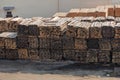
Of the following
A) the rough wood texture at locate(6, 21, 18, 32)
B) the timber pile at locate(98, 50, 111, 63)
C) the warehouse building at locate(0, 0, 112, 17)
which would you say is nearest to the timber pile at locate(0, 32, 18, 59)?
the rough wood texture at locate(6, 21, 18, 32)

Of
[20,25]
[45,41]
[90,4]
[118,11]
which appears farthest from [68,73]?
[90,4]

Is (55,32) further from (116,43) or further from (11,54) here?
(116,43)

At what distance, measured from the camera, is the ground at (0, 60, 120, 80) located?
8750 mm

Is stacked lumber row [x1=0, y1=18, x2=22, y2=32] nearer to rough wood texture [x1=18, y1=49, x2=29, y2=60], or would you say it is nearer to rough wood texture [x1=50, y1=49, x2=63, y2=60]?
rough wood texture [x1=18, y1=49, x2=29, y2=60]

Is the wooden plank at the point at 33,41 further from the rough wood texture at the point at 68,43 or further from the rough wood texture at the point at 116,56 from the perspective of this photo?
the rough wood texture at the point at 116,56

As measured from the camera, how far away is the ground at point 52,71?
8750 millimetres

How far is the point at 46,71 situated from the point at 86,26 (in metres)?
1.69

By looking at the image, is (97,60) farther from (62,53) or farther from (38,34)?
(38,34)

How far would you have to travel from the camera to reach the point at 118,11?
13.3 metres

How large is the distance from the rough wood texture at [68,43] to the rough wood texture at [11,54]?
1531 mm

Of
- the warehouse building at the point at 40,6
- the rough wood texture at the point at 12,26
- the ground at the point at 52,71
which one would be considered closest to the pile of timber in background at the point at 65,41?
the ground at the point at 52,71

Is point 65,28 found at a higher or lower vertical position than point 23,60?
higher

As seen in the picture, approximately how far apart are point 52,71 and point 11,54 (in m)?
1.62

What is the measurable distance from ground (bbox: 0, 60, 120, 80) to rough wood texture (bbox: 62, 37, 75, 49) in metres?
0.51
